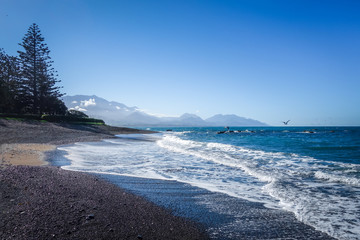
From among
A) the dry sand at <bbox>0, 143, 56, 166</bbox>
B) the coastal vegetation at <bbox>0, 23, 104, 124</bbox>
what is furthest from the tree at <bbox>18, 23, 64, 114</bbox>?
the dry sand at <bbox>0, 143, 56, 166</bbox>

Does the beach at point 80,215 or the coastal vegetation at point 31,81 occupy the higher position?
the coastal vegetation at point 31,81

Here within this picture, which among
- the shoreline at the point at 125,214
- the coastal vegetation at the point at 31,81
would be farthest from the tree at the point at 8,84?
the shoreline at the point at 125,214

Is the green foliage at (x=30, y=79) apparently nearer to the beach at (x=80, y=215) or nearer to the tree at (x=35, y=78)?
the tree at (x=35, y=78)

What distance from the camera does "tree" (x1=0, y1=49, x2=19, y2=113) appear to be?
39066mm

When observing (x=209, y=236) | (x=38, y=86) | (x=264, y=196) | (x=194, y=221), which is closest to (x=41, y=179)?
(x=194, y=221)

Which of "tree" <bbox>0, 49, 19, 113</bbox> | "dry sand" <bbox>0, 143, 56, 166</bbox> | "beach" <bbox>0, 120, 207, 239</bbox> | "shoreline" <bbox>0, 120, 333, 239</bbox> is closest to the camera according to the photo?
"beach" <bbox>0, 120, 207, 239</bbox>

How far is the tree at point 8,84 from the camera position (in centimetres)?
3907

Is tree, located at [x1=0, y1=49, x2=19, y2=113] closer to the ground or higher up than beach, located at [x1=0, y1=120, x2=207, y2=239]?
higher up

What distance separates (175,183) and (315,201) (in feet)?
12.8

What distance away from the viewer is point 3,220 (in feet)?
11.1

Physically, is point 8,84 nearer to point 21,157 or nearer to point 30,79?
point 30,79

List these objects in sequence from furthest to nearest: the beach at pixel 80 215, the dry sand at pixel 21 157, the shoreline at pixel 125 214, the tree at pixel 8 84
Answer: the tree at pixel 8 84 < the dry sand at pixel 21 157 < the shoreline at pixel 125 214 < the beach at pixel 80 215

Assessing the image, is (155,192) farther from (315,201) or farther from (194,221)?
(315,201)

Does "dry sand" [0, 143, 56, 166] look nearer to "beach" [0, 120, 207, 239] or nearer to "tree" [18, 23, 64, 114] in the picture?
Result: "beach" [0, 120, 207, 239]
